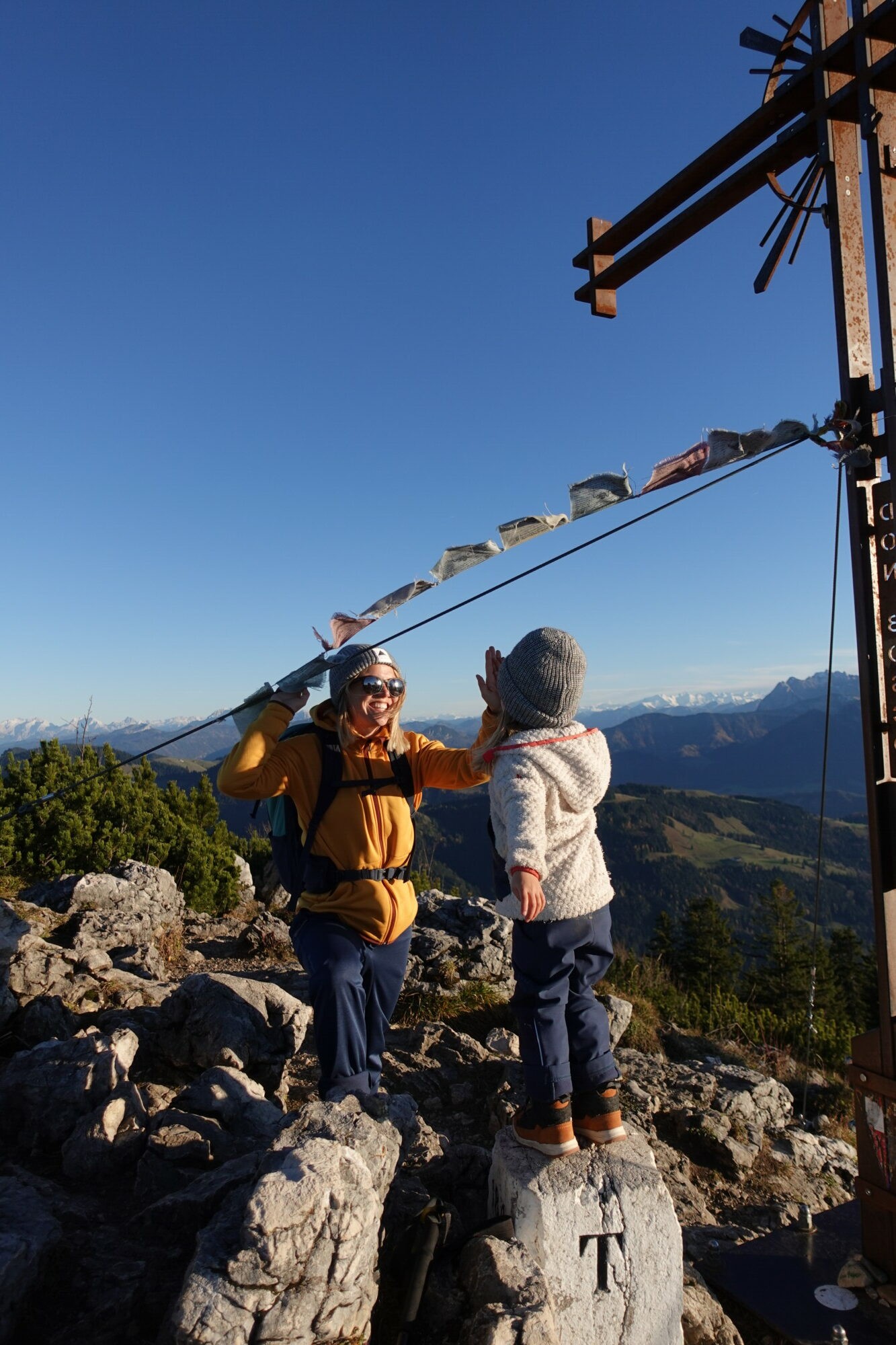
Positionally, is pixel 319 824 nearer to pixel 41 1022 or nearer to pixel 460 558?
pixel 460 558

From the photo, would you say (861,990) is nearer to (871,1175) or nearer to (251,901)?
(251,901)

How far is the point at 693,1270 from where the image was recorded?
136 inches

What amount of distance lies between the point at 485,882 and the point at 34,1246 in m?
132

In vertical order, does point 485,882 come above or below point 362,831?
below

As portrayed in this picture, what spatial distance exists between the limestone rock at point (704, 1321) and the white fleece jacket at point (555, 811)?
160cm

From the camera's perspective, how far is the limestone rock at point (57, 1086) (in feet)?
12.9

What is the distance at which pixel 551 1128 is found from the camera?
10.6 feet

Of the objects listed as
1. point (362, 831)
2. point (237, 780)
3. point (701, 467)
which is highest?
point (701, 467)

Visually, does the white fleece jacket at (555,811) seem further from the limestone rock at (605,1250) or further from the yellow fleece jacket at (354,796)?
the limestone rock at (605,1250)

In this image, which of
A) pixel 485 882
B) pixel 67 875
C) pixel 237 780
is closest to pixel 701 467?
pixel 237 780

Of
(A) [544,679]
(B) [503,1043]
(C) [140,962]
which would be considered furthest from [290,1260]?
(C) [140,962]

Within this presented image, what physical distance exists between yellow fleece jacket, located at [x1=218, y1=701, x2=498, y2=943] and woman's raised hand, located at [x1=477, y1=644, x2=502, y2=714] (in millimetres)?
90

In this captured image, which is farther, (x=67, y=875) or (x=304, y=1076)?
(x=67, y=875)

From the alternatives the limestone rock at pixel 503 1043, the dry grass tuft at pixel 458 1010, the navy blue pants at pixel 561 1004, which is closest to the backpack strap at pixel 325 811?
the navy blue pants at pixel 561 1004
